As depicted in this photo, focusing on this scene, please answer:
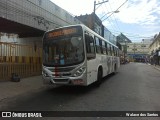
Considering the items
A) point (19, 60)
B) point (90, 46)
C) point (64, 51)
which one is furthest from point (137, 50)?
point (64, 51)

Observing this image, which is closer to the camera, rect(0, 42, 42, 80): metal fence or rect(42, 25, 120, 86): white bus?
rect(42, 25, 120, 86): white bus

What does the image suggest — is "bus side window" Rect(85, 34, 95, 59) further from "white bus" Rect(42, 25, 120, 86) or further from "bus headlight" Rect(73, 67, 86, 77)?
"bus headlight" Rect(73, 67, 86, 77)

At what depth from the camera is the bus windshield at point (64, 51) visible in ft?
34.4

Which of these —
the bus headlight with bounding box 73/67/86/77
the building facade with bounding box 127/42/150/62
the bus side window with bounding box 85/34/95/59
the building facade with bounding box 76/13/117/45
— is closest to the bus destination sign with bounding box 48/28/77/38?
the bus side window with bounding box 85/34/95/59

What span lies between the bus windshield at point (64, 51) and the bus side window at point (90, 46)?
1.52 ft

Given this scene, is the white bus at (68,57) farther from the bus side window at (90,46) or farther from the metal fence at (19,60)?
the metal fence at (19,60)

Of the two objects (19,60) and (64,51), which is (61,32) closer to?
(64,51)

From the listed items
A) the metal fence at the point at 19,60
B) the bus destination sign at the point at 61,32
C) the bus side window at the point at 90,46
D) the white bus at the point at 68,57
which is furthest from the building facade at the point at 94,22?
the white bus at the point at 68,57

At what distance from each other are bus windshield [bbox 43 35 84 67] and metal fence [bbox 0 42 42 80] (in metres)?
4.19

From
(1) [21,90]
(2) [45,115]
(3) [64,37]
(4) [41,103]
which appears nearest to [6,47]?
(1) [21,90]

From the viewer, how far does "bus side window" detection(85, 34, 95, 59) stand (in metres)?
11.0

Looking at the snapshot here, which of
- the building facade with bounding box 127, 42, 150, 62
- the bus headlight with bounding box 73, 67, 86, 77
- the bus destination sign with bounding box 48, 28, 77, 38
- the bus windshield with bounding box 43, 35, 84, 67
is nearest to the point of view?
the bus headlight with bounding box 73, 67, 86, 77

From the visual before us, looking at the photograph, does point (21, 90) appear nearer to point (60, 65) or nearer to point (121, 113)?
point (60, 65)

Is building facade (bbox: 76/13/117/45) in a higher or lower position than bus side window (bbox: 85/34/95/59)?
higher
